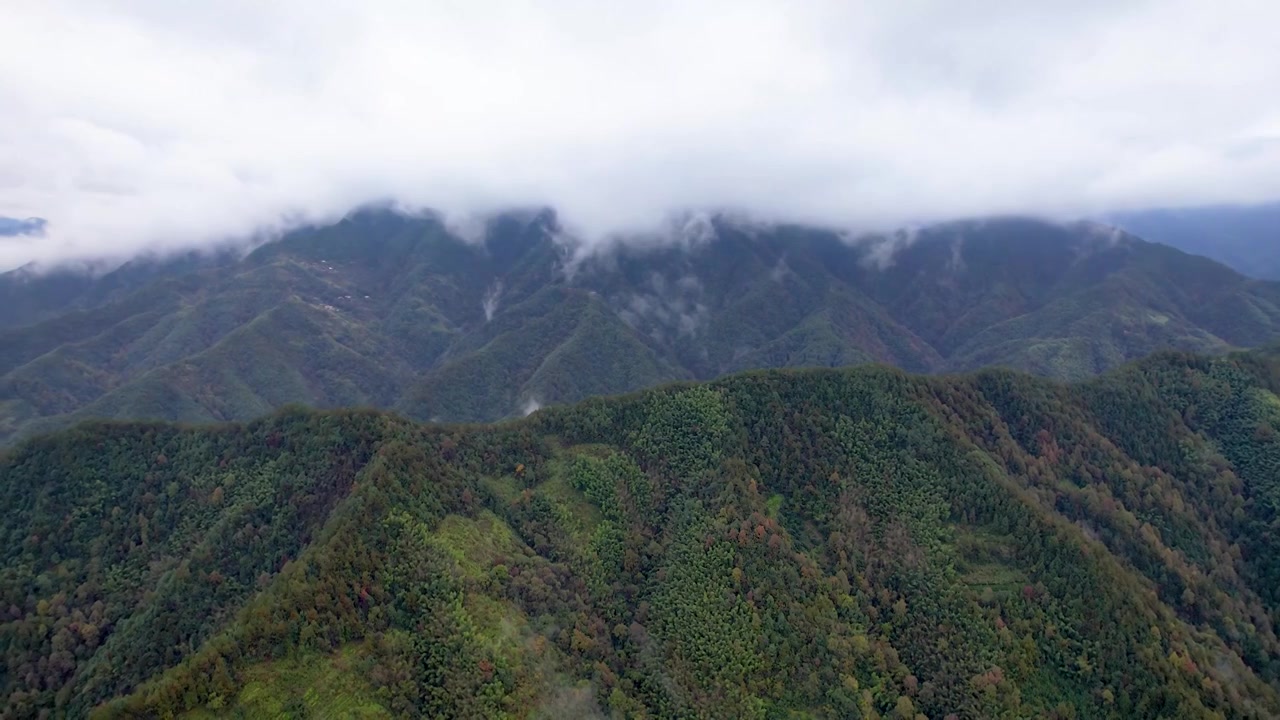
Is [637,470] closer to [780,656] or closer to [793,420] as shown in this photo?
[793,420]

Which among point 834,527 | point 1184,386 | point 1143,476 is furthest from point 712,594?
point 1184,386

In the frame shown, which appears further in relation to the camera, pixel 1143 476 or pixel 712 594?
pixel 1143 476

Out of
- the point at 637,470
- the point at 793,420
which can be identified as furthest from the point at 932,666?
the point at 637,470

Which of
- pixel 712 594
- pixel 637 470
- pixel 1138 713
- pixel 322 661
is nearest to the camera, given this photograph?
pixel 322 661

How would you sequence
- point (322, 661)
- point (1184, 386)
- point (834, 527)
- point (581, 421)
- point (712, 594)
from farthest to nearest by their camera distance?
1. point (1184, 386)
2. point (581, 421)
3. point (834, 527)
4. point (712, 594)
5. point (322, 661)

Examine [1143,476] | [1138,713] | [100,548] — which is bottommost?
[100,548]

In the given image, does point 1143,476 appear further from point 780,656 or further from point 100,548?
point 100,548

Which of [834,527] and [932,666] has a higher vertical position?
[834,527]
